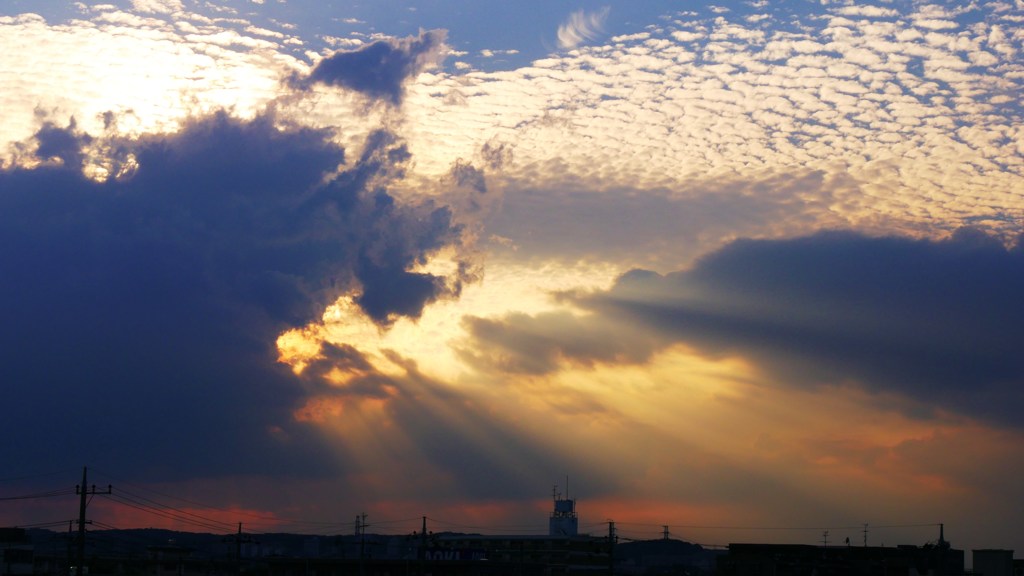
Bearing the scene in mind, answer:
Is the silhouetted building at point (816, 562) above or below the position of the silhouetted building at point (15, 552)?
above

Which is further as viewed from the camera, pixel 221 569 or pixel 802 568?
pixel 221 569

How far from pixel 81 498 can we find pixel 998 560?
4680 inches

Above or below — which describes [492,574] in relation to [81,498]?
below

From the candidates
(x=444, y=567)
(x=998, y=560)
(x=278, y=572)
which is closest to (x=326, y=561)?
(x=278, y=572)

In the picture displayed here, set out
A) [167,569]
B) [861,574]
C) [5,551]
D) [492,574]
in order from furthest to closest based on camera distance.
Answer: [492,574] < [167,569] < [5,551] < [861,574]

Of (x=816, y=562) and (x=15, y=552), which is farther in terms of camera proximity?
(x=15, y=552)

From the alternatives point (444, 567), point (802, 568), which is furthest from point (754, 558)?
point (444, 567)

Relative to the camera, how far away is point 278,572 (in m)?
181

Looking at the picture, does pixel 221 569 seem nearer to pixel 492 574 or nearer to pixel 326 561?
pixel 326 561

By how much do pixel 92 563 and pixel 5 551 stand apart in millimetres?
27305

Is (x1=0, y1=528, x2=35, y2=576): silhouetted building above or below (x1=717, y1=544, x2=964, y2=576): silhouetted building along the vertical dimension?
below

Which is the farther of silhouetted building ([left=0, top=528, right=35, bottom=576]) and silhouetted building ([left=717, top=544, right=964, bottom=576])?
silhouetted building ([left=0, top=528, right=35, bottom=576])

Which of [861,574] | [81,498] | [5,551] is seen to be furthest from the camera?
[5,551]

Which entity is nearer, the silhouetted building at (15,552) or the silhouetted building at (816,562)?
the silhouetted building at (816,562)
